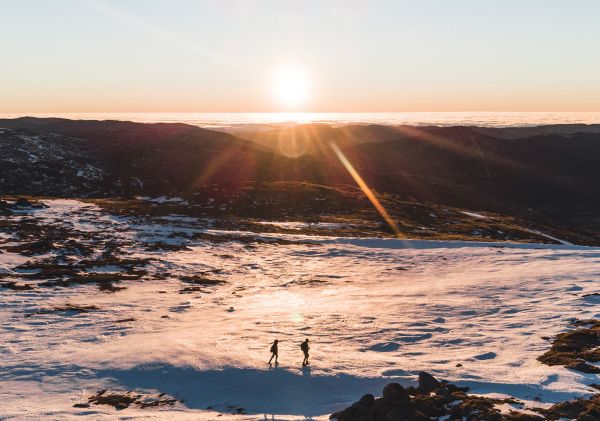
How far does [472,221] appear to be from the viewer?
98.9 metres

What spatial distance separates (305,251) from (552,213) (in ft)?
437

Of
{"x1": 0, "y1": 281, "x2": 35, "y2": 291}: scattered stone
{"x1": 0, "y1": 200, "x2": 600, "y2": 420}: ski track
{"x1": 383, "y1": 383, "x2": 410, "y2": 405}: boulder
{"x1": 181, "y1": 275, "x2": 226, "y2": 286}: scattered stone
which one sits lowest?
{"x1": 181, "y1": 275, "x2": 226, "y2": 286}: scattered stone

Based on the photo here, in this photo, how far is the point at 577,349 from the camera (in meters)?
26.3

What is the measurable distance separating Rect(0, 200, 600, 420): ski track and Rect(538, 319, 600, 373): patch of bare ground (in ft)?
2.69

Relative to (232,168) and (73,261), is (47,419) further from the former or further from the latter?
(232,168)

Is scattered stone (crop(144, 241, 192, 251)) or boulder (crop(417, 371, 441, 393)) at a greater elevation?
boulder (crop(417, 371, 441, 393))

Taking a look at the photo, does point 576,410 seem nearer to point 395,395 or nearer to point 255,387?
point 395,395

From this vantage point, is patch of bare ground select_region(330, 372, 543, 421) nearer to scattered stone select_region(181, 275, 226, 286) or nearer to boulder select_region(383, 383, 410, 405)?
boulder select_region(383, 383, 410, 405)

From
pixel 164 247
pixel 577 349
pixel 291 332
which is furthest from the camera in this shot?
pixel 164 247

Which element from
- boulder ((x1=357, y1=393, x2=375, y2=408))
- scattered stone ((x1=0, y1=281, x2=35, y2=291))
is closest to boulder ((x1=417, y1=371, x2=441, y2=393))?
boulder ((x1=357, y1=393, x2=375, y2=408))

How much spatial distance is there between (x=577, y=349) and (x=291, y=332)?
56.9 ft

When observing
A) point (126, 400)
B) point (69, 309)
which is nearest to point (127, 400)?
point (126, 400)

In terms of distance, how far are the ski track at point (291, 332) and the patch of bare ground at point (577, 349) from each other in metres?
0.82

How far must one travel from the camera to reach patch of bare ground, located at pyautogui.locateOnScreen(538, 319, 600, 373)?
23.9 metres
